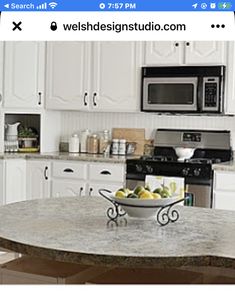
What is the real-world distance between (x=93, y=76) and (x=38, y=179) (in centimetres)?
105

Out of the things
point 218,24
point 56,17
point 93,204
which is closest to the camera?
point 93,204

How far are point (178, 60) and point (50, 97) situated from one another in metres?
1.28

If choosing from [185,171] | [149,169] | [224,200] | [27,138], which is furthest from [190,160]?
[27,138]

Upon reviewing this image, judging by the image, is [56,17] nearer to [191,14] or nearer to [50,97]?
[191,14]

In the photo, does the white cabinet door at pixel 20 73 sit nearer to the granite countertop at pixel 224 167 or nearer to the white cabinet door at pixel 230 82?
the white cabinet door at pixel 230 82

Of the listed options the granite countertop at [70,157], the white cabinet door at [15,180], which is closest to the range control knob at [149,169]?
the granite countertop at [70,157]

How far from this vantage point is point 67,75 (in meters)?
5.26

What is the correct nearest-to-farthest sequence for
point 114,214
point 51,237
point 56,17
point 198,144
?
point 51,237 → point 114,214 → point 56,17 → point 198,144

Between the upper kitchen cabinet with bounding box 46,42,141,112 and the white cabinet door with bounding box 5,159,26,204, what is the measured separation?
2.13 ft

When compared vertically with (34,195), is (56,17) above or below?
above

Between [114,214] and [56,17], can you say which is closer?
[114,214]

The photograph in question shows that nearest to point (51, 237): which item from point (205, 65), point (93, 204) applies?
point (93, 204)

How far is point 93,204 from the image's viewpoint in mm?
2906

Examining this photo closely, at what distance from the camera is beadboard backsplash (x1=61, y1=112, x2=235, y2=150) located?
5.06m
